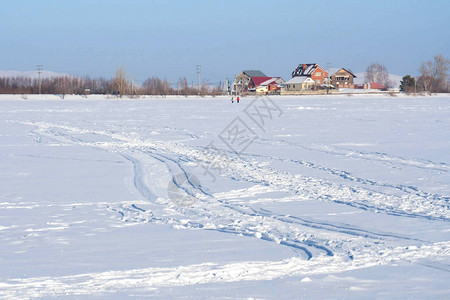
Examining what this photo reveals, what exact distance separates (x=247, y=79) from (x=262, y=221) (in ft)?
321

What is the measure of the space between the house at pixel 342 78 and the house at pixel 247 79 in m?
11.9

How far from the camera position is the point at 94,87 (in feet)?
256

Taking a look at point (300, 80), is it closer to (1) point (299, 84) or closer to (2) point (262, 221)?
(1) point (299, 84)

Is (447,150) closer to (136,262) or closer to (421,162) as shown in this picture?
(421,162)

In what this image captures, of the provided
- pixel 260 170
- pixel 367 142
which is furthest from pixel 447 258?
pixel 367 142

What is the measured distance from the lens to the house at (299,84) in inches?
3686

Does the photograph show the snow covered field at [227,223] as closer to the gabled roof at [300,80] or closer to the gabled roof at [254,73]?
the gabled roof at [300,80]

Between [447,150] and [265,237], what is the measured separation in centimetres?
873

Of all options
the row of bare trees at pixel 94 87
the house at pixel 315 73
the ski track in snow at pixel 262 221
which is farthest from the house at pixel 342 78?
the ski track in snow at pixel 262 221

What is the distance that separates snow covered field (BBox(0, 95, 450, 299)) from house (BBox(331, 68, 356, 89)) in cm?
8884

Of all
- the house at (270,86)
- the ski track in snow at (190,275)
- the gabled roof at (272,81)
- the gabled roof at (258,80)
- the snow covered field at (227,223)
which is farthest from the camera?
the gabled roof at (258,80)

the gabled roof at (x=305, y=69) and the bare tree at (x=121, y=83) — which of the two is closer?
the bare tree at (x=121, y=83)

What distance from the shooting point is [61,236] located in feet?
20.0

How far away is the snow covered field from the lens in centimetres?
457
